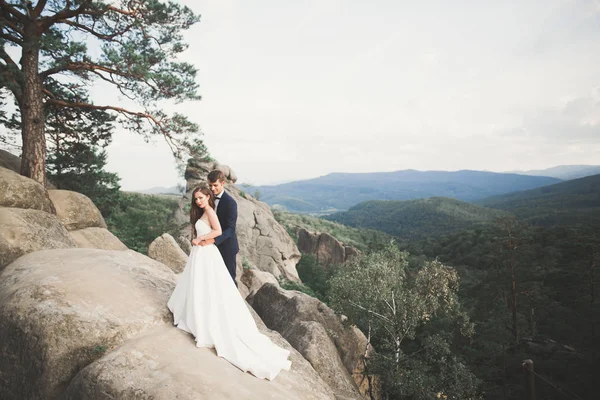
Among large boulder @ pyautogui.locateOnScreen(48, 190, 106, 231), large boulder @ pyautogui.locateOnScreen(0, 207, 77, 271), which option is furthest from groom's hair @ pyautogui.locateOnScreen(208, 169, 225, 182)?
large boulder @ pyautogui.locateOnScreen(48, 190, 106, 231)

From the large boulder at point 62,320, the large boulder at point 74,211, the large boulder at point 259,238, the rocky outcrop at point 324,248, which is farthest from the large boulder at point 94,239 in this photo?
the rocky outcrop at point 324,248

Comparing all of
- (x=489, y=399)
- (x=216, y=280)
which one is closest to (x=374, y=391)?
(x=489, y=399)

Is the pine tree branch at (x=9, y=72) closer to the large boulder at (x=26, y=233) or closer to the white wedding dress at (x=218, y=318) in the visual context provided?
the large boulder at (x=26, y=233)

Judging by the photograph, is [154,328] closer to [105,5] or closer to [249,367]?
[249,367]

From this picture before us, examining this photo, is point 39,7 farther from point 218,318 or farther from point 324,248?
point 324,248

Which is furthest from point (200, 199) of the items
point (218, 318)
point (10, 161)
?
point (10, 161)

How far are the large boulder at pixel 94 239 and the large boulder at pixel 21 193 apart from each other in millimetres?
Answer: 1779

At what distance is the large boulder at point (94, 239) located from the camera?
44.1ft

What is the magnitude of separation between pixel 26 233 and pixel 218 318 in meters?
8.44

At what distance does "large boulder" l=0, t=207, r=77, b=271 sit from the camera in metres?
9.11

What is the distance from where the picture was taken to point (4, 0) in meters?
11.7

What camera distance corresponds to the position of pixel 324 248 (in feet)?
175

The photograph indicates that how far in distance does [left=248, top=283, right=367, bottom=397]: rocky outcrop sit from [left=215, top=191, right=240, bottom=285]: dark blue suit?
6.09 metres

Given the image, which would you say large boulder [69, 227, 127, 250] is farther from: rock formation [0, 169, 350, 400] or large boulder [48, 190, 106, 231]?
rock formation [0, 169, 350, 400]
